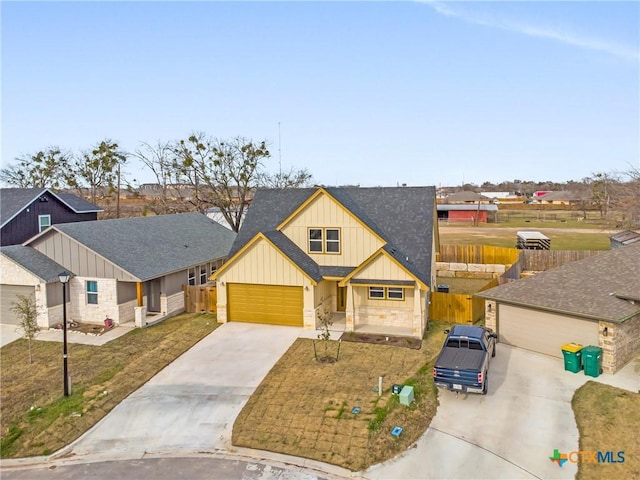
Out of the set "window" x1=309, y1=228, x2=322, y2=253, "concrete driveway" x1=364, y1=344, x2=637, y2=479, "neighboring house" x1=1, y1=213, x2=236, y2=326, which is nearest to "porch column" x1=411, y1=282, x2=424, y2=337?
"concrete driveway" x1=364, y1=344, x2=637, y2=479

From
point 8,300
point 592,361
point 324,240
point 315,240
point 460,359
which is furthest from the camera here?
point 315,240

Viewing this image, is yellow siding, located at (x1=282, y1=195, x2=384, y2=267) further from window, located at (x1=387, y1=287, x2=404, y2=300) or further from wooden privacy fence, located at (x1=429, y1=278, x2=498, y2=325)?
wooden privacy fence, located at (x1=429, y1=278, x2=498, y2=325)

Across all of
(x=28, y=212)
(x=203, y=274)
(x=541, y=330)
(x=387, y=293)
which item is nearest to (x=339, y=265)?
(x=387, y=293)

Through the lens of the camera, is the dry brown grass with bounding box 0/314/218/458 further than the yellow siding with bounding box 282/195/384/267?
No

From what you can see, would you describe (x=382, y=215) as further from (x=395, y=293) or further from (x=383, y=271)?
(x=395, y=293)

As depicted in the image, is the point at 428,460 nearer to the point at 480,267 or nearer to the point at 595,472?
the point at 595,472

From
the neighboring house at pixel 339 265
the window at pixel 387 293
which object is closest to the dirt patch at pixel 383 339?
the neighboring house at pixel 339 265

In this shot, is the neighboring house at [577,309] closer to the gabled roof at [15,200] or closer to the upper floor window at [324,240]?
the upper floor window at [324,240]
